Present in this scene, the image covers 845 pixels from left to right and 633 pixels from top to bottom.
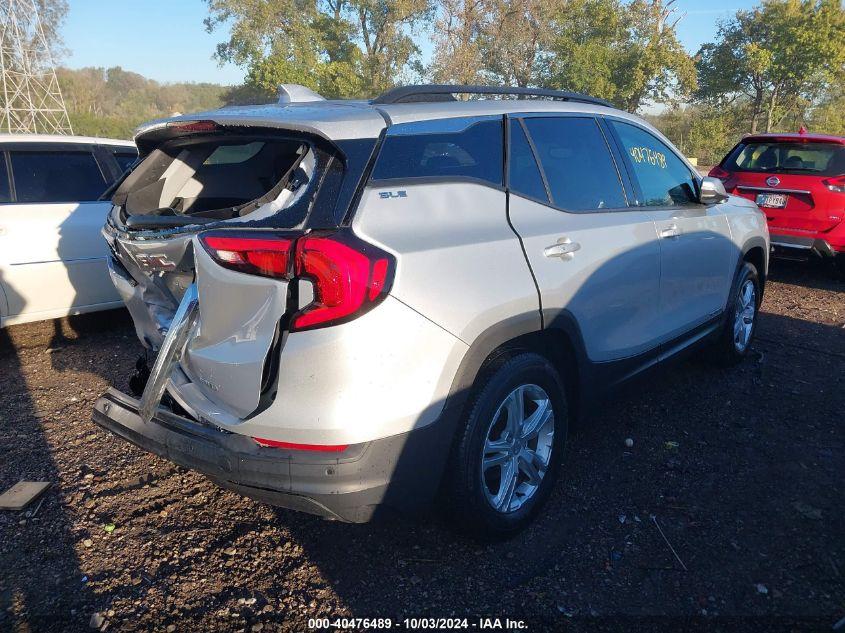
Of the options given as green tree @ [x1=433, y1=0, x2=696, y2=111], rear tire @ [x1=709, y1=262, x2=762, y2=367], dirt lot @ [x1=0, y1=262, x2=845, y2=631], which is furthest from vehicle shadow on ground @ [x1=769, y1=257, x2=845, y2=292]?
green tree @ [x1=433, y1=0, x2=696, y2=111]

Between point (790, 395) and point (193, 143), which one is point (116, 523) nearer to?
point (193, 143)

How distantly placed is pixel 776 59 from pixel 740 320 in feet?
103

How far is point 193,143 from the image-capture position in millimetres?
2955

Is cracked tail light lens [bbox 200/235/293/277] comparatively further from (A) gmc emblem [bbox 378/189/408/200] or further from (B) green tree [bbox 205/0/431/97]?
(B) green tree [bbox 205/0/431/97]

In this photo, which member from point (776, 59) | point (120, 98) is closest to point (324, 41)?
point (776, 59)

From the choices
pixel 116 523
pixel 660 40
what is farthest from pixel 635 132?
pixel 660 40

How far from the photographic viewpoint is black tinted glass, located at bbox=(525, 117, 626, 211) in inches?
120

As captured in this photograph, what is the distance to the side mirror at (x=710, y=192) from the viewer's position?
4.08 metres

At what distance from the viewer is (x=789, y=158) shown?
24.5 ft

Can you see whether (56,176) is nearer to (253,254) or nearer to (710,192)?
(253,254)

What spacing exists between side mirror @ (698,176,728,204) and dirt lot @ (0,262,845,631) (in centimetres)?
139

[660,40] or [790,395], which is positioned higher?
[660,40]

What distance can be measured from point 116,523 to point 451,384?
1.81 metres

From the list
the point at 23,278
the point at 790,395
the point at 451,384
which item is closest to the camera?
the point at 451,384
